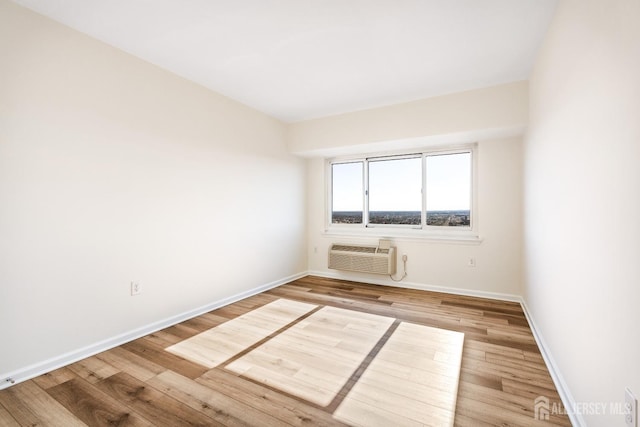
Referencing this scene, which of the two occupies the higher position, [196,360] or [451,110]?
[451,110]

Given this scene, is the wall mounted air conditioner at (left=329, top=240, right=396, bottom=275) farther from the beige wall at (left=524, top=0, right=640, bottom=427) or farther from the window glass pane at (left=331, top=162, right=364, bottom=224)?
the beige wall at (left=524, top=0, right=640, bottom=427)

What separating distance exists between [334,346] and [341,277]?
7.64 ft

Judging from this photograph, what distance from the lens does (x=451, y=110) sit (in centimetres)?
332

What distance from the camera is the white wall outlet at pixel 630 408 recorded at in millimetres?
953

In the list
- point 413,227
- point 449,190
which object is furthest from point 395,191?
point 449,190

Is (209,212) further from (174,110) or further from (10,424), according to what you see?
(10,424)

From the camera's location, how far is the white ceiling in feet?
6.31

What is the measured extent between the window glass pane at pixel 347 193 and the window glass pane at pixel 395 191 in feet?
Result: 0.68

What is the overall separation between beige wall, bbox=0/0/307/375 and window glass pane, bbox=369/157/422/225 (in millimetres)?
2192

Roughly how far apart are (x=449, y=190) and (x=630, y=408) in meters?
3.30

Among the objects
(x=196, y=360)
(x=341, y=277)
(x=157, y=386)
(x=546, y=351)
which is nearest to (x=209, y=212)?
(x=196, y=360)

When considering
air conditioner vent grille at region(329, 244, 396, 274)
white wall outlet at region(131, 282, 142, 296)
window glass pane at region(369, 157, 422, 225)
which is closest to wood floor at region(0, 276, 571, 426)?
white wall outlet at region(131, 282, 142, 296)

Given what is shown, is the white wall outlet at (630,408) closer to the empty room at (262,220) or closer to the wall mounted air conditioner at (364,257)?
the empty room at (262,220)

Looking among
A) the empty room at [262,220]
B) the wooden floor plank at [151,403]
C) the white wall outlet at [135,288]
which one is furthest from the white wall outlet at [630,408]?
the white wall outlet at [135,288]
